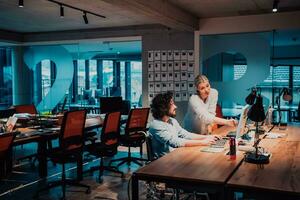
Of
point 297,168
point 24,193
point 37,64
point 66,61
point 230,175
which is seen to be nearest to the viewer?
point 230,175

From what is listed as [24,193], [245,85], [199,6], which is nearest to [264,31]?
[245,85]

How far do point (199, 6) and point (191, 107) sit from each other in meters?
2.12

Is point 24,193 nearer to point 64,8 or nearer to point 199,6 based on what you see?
point 64,8

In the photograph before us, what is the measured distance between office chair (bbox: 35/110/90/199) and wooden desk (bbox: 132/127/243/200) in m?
1.91

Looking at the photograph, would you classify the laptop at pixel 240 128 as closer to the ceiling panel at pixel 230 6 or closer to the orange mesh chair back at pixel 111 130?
the orange mesh chair back at pixel 111 130

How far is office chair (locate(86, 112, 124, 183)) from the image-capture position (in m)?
5.15

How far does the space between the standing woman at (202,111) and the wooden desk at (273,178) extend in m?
1.01

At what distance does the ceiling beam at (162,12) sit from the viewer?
13.9ft

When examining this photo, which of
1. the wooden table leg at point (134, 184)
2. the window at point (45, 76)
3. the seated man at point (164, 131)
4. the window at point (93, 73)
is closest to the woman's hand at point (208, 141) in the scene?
the seated man at point (164, 131)

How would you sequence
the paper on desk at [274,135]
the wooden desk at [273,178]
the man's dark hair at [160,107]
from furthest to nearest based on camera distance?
the paper on desk at [274,135]
the man's dark hair at [160,107]
the wooden desk at [273,178]

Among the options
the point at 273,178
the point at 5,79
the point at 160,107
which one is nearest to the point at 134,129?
the point at 160,107

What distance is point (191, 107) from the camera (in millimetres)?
4230

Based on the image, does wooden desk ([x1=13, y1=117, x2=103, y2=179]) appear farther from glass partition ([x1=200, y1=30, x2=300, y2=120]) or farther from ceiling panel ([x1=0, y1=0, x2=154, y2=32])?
glass partition ([x1=200, y1=30, x2=300, y2=120])

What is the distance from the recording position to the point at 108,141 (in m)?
5.25
